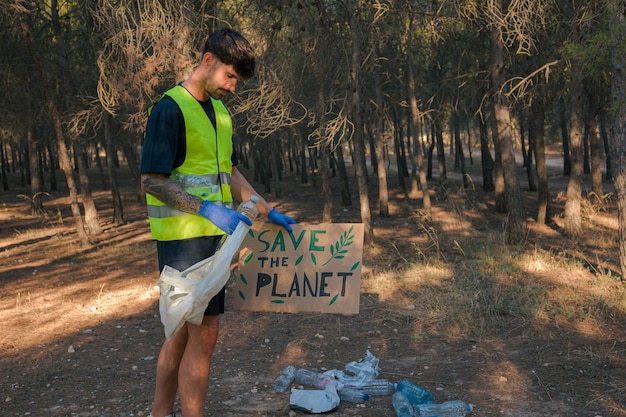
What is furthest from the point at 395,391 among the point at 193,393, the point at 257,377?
the point at 193,393

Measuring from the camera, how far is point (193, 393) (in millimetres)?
2977

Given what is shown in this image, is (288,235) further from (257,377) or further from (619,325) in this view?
(619,325)

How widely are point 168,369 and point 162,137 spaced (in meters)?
1.19

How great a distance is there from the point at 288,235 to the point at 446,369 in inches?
88.3

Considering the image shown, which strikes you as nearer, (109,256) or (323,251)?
(323,251)

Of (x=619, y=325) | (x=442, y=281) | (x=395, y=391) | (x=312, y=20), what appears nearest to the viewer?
(x=395, y=391)

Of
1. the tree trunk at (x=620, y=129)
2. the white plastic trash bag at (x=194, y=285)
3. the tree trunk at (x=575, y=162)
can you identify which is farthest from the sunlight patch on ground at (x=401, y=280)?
the tree trunk at (x=575, y=162)

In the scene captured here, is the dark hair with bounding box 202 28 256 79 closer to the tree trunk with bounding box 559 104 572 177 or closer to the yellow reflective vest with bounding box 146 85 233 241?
the yellow reflective vest with bounding box 146 85 233 241

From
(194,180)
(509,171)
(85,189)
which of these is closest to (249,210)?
(194,180)

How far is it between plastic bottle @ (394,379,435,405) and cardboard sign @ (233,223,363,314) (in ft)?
3.12

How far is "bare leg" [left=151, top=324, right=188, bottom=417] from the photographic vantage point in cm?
307

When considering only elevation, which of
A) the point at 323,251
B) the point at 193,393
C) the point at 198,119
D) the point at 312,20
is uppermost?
the point at 312,20

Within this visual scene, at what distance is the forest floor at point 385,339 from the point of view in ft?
14.5

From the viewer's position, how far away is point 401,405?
399 centimetres
